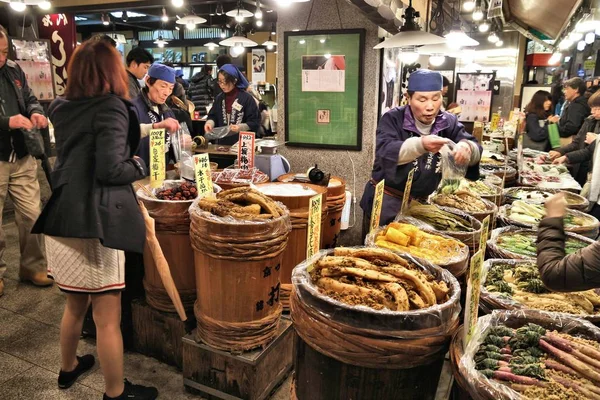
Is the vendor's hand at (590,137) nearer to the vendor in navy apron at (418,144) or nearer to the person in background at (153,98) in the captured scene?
the vendor in navy apron at (418,144)

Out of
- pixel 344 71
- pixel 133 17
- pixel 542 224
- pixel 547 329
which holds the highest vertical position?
pixel 133 17

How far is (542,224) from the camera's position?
2.14m

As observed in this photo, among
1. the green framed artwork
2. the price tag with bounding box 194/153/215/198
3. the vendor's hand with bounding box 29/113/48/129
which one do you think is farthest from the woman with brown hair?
the green framed artwork

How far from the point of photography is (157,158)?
11.3ft

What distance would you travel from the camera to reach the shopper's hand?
409 cm

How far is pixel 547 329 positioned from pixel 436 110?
1.92 meters

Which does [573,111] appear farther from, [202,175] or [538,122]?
[202,175]

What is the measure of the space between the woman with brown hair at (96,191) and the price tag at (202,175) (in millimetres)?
507

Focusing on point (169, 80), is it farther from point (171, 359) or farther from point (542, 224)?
point (542, 224)

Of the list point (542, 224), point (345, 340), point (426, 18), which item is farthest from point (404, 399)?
point (426, 18)

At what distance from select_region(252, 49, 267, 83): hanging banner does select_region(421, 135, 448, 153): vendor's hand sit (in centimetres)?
1559

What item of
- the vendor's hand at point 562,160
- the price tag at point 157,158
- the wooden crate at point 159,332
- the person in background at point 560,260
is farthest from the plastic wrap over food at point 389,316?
the vendor's hand at point 562,160

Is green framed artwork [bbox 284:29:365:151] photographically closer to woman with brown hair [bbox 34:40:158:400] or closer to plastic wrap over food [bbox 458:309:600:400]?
woman with brown hair [bbox 34:40:158:400]

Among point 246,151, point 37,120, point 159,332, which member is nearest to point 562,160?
point 246,151
